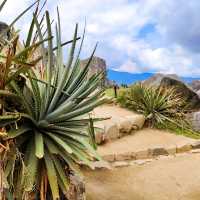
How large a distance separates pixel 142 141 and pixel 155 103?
2.43 metres

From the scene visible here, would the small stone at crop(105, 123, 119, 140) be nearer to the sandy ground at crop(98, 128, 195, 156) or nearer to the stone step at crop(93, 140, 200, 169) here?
the sandy ground at crop(98, 128, 195, 156)

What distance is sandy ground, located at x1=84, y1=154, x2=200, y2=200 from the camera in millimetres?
8875

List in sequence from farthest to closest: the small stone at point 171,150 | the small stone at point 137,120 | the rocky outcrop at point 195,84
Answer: the rocky outcrop at point 195,84
the small stone at point 137,120
the small stone at point 171,150

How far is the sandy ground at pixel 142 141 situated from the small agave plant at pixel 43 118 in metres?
5.78

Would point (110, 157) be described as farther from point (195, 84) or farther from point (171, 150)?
point (195, 84)

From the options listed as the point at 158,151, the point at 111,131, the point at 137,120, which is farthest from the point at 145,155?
the point at 137,120

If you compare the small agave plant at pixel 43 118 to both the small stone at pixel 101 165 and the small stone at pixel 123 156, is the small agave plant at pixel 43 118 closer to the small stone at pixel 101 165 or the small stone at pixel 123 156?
the small stone at pixel 101 165

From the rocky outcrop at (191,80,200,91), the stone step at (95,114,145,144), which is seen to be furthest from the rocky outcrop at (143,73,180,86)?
the rocky outcrop at (191,80,200,91)

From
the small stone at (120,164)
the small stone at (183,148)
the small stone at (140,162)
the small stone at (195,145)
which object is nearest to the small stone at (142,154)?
the small stone at (140,162)

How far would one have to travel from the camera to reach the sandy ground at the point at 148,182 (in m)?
8.88

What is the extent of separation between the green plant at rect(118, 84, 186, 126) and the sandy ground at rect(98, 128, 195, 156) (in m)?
0.68

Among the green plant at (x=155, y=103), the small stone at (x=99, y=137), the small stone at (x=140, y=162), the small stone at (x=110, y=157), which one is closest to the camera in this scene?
the small stone at (x=110, y=157)

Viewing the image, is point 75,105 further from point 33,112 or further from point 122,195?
point 122,195

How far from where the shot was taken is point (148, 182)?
32.1 ft
